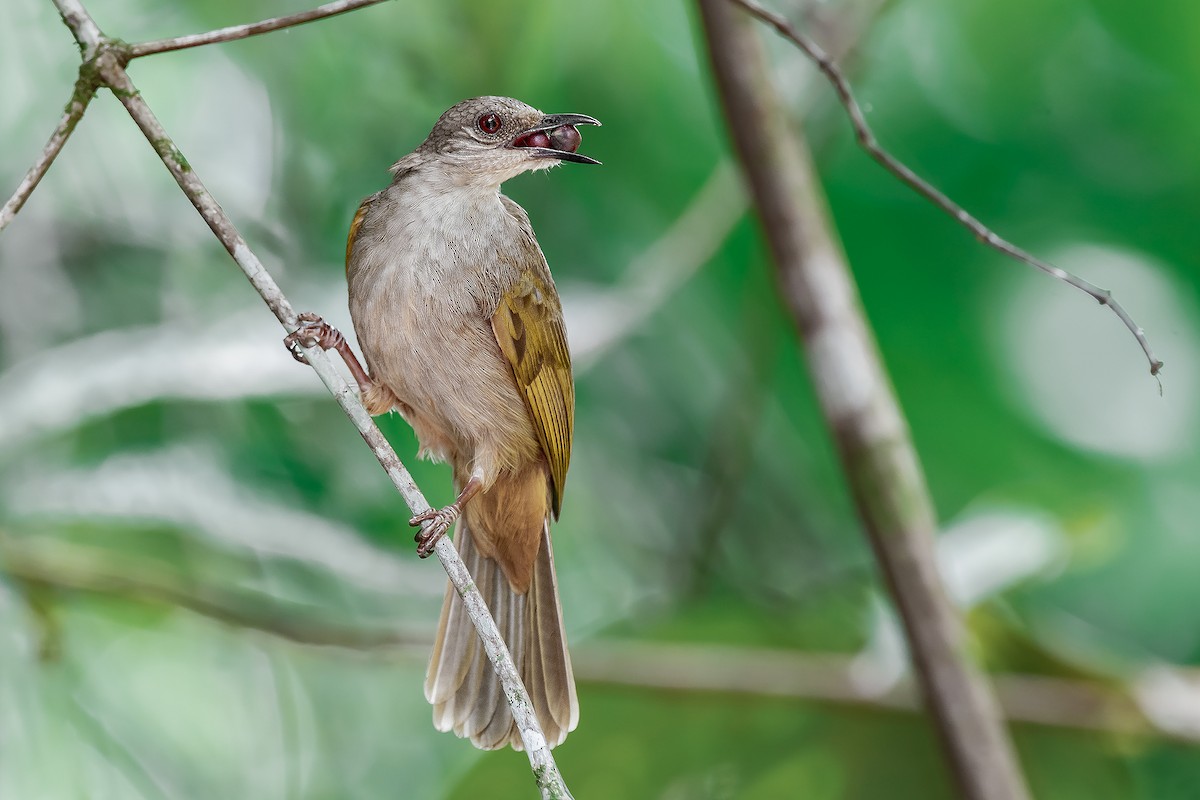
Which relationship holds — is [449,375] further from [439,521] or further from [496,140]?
[496,140]

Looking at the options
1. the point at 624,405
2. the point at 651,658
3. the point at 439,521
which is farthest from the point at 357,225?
the point at 624,405

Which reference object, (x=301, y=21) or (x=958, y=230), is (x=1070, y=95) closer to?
(x=958, y=230)

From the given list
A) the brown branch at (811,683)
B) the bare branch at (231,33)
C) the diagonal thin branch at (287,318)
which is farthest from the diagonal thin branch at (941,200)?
the brown branch at (811,683)

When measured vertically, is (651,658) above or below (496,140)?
below

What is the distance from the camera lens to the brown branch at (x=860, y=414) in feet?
6.46

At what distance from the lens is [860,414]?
201 centimetres

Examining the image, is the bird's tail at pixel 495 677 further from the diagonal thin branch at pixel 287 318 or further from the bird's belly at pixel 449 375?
the diagonal thin branch at pixel 287 318

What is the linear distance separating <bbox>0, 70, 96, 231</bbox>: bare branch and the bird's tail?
2.39 feet

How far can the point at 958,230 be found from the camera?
268cm

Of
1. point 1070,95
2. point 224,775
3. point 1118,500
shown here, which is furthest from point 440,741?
point 1070,95

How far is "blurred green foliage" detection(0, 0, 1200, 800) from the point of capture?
232 centimetres

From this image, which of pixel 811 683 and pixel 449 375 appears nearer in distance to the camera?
pixel 449 375

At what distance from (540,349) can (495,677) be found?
0.44 m

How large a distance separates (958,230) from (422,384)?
1.65 metres
